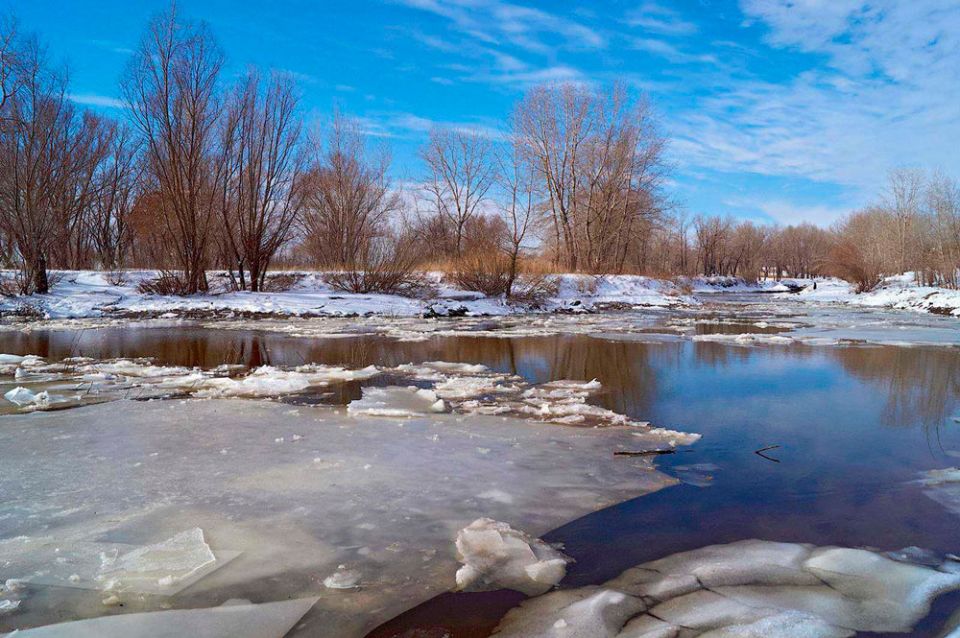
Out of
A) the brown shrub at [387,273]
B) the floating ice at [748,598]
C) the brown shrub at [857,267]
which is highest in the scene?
the brown shrub at [857,267]

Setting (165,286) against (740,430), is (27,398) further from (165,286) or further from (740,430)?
(165,286)

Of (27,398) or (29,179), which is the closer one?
(27,398)

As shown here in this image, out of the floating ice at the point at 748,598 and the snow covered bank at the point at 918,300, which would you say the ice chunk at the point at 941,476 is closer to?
the floating ice at the point at 748,598

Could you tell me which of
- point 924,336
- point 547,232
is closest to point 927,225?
point 547,232

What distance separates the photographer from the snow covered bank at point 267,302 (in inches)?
706

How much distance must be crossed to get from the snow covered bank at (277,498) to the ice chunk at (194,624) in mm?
53

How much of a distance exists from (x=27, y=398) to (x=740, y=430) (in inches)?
268

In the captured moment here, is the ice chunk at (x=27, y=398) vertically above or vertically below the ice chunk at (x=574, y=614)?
above

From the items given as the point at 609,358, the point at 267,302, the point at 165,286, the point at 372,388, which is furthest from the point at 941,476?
the point at 165,286

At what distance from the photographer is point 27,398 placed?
5820 mm

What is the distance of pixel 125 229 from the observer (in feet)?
125

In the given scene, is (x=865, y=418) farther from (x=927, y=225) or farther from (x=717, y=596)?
(x=927, y=225)

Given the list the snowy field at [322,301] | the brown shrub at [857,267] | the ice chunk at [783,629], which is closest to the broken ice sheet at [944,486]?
the ice chunk at [783,629]

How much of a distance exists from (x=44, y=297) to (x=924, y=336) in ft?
80.8
